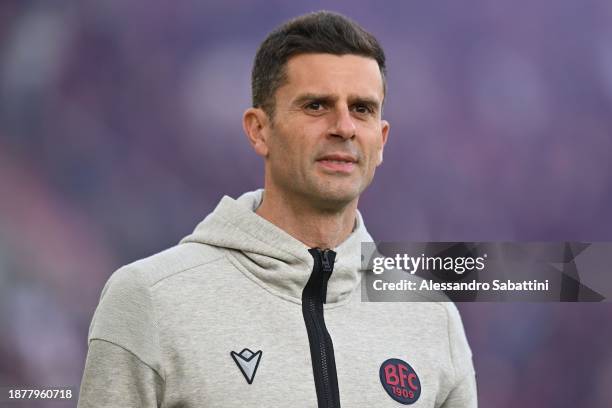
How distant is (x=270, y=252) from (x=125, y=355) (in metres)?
0.38

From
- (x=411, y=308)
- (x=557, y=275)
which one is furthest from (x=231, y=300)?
(x=557, y=275)

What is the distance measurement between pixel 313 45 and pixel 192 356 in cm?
72

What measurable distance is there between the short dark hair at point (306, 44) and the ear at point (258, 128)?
18 millimetres

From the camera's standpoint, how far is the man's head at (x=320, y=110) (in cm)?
212

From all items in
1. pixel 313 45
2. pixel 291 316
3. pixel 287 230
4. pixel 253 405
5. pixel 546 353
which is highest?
pixel 546 353

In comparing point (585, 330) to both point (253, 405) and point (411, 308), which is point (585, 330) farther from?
point (253, 405)

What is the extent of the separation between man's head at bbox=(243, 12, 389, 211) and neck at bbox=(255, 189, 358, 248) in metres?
0.02

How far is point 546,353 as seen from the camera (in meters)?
5.94

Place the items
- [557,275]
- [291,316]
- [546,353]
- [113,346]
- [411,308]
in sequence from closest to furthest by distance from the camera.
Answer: [113,346] < [291,316] < [411,308] < [557,275] < [546,353]

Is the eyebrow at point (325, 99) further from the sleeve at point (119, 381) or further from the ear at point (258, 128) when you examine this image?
the sleeve at point (119, 381)

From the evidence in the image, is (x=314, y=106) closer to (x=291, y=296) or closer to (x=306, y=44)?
(x=306, y=44)
